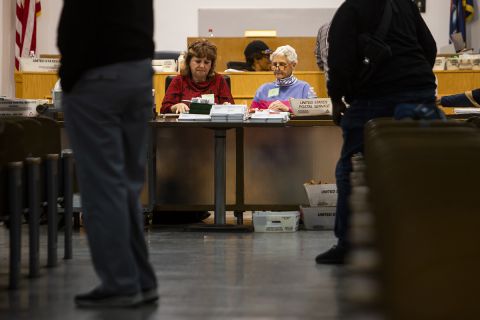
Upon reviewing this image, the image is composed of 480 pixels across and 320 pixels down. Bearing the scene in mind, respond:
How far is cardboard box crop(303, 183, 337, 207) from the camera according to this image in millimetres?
5512

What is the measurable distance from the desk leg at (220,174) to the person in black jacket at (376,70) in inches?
71.3

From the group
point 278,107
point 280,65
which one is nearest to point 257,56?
point 280,65

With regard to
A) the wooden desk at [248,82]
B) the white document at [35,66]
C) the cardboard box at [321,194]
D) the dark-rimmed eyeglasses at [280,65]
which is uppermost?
the white document at [35,66]

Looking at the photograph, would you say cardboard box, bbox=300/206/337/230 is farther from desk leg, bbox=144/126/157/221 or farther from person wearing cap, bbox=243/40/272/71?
person wearing cap, bbox=243/40/272/71

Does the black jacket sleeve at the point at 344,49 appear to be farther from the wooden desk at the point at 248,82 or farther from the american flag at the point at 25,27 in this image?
the american flag at the point at 25,27

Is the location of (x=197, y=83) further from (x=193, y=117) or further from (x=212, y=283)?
(x=212, y=283)

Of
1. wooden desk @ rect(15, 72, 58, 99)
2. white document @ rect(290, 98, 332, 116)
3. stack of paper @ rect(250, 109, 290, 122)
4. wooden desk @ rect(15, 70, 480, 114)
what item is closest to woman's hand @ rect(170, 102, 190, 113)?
stack of paper @ rect(250, 109, 290, 122)

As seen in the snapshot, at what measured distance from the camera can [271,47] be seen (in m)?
9.14

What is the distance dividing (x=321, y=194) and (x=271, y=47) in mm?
3878

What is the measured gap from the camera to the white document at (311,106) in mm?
5656

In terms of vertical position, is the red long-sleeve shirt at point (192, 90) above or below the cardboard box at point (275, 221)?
above

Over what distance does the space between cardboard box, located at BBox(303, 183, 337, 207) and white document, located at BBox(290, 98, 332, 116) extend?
49 cm

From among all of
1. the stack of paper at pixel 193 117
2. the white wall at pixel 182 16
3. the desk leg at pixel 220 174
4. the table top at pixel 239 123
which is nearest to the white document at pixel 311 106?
the table top at pixel 239 123

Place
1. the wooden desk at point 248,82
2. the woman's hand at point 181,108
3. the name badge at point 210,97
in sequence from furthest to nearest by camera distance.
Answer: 1. the wooden desk at point 248,82
2. the woman's hand at point 181,108
3. the name badge at point 210,97
